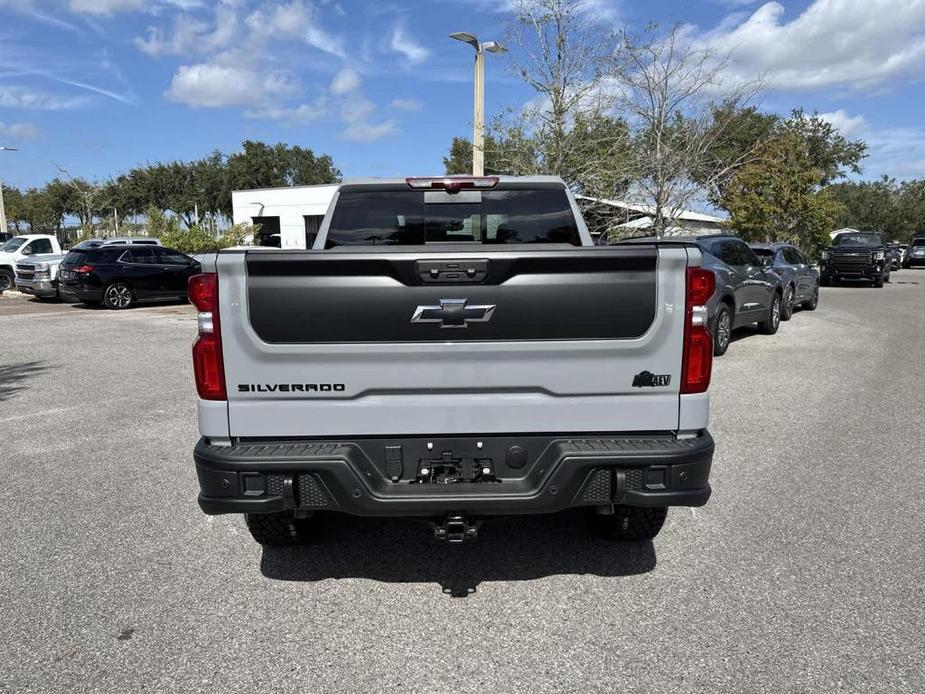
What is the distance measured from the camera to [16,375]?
30.3 ft

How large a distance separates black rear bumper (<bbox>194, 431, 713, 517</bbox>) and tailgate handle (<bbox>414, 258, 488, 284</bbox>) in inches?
27.3

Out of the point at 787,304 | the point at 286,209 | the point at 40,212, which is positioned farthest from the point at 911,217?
the point at 40,212

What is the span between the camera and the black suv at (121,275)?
17609 mm

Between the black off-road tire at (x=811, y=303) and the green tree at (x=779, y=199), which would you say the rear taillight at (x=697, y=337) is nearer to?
the black off-road tire at (x=811, y=303)

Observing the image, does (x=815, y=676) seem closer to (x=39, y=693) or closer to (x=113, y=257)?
(x=39, y=693)

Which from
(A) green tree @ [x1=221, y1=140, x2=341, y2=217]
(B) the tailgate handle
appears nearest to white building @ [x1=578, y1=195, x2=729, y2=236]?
(B) the tailgate handle

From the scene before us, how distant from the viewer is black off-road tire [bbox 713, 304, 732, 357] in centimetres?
1015

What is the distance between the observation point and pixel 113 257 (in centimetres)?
1809

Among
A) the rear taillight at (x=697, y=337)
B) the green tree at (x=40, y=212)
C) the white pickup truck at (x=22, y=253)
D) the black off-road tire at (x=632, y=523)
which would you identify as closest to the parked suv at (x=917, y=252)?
the white pickup truck at (x=22, y=253)

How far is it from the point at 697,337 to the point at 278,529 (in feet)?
7.92

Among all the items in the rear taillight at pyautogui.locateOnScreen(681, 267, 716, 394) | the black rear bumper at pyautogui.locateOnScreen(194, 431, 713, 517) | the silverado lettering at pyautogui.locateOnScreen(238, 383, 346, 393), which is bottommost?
the black rear bumper at pyautogui.locateOnScreen(194, 431, 713, 517)

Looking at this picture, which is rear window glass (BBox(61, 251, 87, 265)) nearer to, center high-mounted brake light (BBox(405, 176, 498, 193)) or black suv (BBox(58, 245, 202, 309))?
black suv (BBox(58, 245, 202, 309))

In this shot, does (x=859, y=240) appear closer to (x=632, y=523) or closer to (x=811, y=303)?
(x=811, y=303)

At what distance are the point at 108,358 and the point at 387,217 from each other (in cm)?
790
